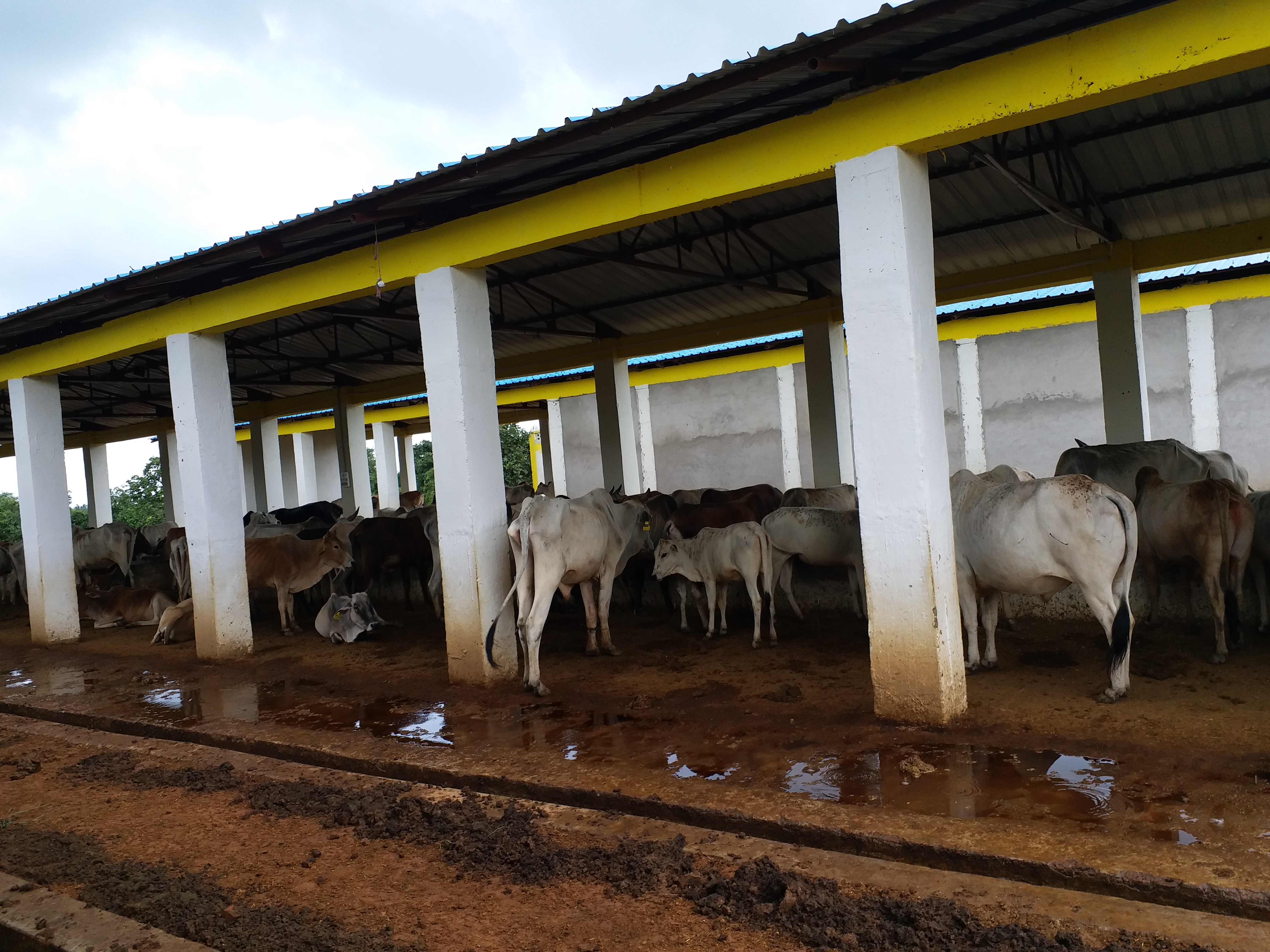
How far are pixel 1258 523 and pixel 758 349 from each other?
1306 centimetres

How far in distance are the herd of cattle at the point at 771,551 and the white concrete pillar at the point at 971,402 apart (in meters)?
8.60

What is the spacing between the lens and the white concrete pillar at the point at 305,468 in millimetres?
Result: 31422

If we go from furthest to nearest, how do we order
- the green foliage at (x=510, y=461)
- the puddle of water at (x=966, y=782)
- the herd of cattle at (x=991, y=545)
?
the green foliage at (x=510, y=461) → the herd of cattle at (x=991, y=545) → the puddle of water at (x=966, y=782)

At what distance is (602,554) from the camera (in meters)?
8.83

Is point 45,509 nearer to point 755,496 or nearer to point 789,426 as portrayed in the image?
point 755,496

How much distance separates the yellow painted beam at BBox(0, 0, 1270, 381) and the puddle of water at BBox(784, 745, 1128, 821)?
142 inches

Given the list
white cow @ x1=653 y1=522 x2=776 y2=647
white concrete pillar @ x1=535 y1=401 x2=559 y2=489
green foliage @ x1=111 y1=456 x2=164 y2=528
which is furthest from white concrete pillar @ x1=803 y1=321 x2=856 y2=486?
green foliage @ x1=111 y1=456 x2=164 y2=528

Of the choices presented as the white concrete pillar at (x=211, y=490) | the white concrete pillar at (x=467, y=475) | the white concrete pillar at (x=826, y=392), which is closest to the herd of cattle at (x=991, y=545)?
the white concrete pillar at (x=467, y=475)

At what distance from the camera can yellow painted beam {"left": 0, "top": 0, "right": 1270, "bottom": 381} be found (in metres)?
4.91

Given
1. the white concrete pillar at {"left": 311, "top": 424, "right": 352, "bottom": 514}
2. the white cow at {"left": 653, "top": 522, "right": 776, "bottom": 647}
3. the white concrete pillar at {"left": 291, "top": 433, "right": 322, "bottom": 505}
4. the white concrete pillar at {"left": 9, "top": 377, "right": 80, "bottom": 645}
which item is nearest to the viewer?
the white cow at {"left": 653, "top": 522, "right": 776, "bottom": 647}

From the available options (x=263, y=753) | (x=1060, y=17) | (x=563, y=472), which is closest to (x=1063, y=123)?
(x=1060, y=17)

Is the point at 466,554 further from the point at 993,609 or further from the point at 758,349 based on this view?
the point at 758,349

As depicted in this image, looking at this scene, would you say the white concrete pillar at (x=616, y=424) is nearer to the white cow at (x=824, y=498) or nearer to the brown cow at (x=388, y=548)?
the brown cow at (x=388, y=548)

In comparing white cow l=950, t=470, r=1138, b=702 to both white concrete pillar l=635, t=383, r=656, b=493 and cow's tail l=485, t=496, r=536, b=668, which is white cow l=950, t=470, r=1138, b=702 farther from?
white concrete pillar l=635, t=383, r=656, b=493
